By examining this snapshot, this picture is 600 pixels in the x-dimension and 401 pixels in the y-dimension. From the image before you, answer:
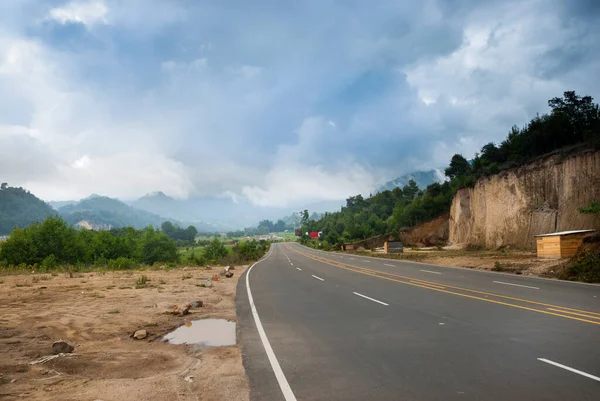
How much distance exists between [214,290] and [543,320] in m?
13.4

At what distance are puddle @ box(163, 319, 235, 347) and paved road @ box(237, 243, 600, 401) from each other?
40 cm

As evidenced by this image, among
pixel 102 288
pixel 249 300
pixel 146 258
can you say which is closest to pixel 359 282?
pixel 249 300

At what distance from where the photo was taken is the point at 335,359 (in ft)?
21.4

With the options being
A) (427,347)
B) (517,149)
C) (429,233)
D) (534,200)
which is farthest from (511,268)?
(429,233)

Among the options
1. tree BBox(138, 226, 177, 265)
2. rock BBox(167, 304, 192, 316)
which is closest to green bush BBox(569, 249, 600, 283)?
rock BBox(167, 304, 192, 316)

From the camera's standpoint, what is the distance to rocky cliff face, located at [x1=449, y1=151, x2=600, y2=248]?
124ft

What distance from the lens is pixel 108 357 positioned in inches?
275

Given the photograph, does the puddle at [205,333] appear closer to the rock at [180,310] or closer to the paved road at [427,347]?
the paved road at [427,347]

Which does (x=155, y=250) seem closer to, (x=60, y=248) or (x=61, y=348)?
(x=60, y=248)

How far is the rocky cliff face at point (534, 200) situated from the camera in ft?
124

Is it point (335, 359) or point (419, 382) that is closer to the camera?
point (419, 382)

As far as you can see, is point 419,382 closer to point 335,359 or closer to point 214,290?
point 335,359

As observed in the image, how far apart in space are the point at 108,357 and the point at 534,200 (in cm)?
4859

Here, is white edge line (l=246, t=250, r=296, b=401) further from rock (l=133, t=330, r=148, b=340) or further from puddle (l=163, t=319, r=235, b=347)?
rock (l=133, t=330, r=148, b=340)
